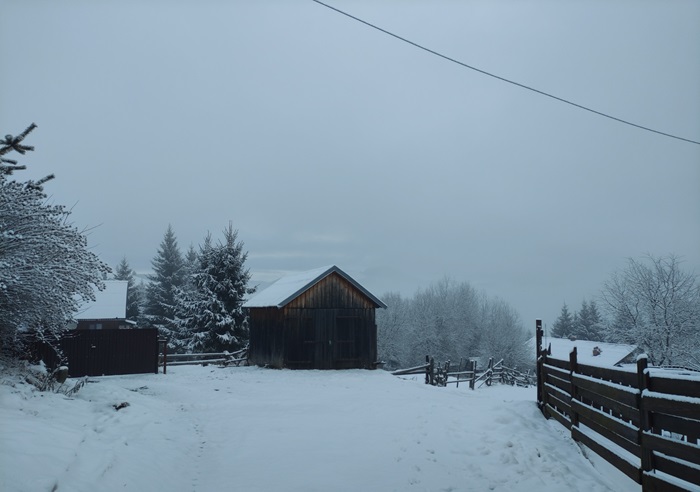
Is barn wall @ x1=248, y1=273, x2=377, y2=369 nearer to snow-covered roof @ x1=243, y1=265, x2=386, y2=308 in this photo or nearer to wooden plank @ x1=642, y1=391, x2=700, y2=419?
snow-covered roof @ x1=243, y1=265, x2=386, y2=308

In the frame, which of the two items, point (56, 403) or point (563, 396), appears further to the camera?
point (563, 396)

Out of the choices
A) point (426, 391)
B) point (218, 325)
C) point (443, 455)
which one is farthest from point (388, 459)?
point (218, 325)

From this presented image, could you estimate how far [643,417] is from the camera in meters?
5.52

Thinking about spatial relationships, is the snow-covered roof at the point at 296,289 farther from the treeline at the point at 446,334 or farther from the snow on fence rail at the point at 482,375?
the treeline at the point at 446,334

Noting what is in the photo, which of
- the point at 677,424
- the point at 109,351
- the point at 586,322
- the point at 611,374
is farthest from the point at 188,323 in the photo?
the point at 586,322

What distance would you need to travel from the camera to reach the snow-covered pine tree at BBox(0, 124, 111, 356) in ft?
28.7

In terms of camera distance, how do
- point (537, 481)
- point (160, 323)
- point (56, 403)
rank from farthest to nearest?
1. point (160, 323)
2. point (56, 403)
3. point (537, 481)

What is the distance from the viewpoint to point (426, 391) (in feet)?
48.4

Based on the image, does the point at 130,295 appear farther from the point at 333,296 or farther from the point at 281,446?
the point at 281,446

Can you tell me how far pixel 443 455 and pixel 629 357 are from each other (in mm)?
40404

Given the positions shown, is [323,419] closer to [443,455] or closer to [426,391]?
[443,455]

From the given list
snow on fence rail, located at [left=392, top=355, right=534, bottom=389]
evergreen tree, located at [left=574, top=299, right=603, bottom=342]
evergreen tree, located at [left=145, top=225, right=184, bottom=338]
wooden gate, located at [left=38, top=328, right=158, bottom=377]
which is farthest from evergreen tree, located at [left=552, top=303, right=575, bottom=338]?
wooden gate, located at [left=38, top=328, right=158, bottom=377]

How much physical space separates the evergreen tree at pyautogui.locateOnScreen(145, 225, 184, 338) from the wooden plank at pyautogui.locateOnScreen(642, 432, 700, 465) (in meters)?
45.0

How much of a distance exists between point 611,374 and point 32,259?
1111 cm
